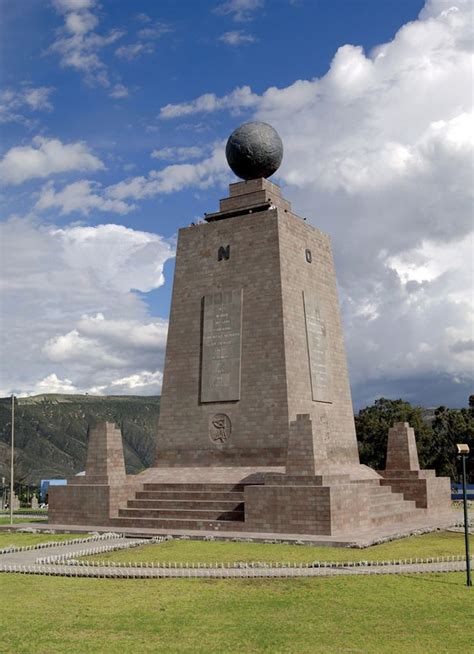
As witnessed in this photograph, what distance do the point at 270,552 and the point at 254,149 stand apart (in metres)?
15.2

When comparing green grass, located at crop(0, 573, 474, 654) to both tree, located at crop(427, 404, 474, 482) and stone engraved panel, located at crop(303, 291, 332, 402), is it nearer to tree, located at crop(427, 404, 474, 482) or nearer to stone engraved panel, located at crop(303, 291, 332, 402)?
stone engraved panel, located at crop(303, 291, 332, 402)

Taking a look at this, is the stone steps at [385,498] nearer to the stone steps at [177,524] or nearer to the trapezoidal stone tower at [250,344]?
the trapezoidal stone tower at [250,344]

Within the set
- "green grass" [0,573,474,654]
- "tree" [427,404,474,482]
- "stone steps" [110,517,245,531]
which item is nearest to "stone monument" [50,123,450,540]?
"stone steps" [110,517,245,531]

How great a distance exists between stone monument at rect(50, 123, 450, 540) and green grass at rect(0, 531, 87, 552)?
200cm

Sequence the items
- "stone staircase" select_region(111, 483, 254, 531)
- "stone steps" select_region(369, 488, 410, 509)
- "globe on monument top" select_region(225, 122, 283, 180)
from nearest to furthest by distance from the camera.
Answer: "stone staircase" select_region(111, 483, 254, 531)
"stone steps" select_region(369, 488, 410, 509)
"globe on monument top" select_region(225, 122, 283, 180)

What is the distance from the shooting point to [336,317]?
29.1 meters

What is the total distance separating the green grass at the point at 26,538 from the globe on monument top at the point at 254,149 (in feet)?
→ 46.4

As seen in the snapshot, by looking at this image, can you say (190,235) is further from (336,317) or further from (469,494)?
(469,494)

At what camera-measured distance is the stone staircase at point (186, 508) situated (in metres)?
22.2

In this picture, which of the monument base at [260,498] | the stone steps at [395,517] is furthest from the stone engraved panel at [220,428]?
the stone steps at [395,517]

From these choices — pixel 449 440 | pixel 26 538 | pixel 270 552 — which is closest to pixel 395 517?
pixel 270 552

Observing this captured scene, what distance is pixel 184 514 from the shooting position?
75.3ft

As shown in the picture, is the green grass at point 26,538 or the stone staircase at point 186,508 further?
the stone staircase at point 186,508

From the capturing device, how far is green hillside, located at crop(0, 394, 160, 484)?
158375 millimetres
